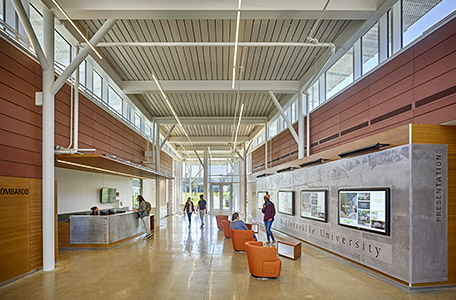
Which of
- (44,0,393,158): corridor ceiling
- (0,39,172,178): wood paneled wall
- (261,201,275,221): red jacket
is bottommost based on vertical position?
(261,201,275,221): red jacket

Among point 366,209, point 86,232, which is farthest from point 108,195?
point 366,209

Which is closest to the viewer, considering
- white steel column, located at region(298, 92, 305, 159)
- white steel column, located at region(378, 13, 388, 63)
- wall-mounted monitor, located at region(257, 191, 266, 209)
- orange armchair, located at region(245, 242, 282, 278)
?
orange armchair, located at region(245, 242, 282, 278)

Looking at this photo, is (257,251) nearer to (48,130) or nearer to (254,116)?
(48,130)

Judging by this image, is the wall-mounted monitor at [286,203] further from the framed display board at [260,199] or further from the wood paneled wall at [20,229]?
the wood paneled wall at [20,229]

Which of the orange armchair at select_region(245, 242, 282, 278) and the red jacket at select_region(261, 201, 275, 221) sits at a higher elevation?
the red jacket at select_region(261, 201, 275, 221)

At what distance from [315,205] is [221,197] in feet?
67.6

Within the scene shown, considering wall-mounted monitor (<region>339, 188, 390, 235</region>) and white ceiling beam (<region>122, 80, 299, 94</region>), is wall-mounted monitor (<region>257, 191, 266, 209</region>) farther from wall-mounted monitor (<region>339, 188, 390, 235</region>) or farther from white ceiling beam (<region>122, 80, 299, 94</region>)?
wall-mounted monitor (<region>339, 188, 390, 235</region>)

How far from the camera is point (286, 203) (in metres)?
12.9

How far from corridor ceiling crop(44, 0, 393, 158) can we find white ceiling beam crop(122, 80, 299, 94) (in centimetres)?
4

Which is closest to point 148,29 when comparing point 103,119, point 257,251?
point 103,119

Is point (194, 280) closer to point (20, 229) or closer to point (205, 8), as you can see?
point (20, 229)

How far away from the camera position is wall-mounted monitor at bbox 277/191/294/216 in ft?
39.6

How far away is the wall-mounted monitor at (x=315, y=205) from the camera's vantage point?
8892mm

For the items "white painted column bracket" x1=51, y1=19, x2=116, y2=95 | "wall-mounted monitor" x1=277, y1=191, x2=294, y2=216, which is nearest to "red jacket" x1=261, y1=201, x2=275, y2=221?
"wall-mounted monitor" x1=277, y1=191, x2=294, y2=216
